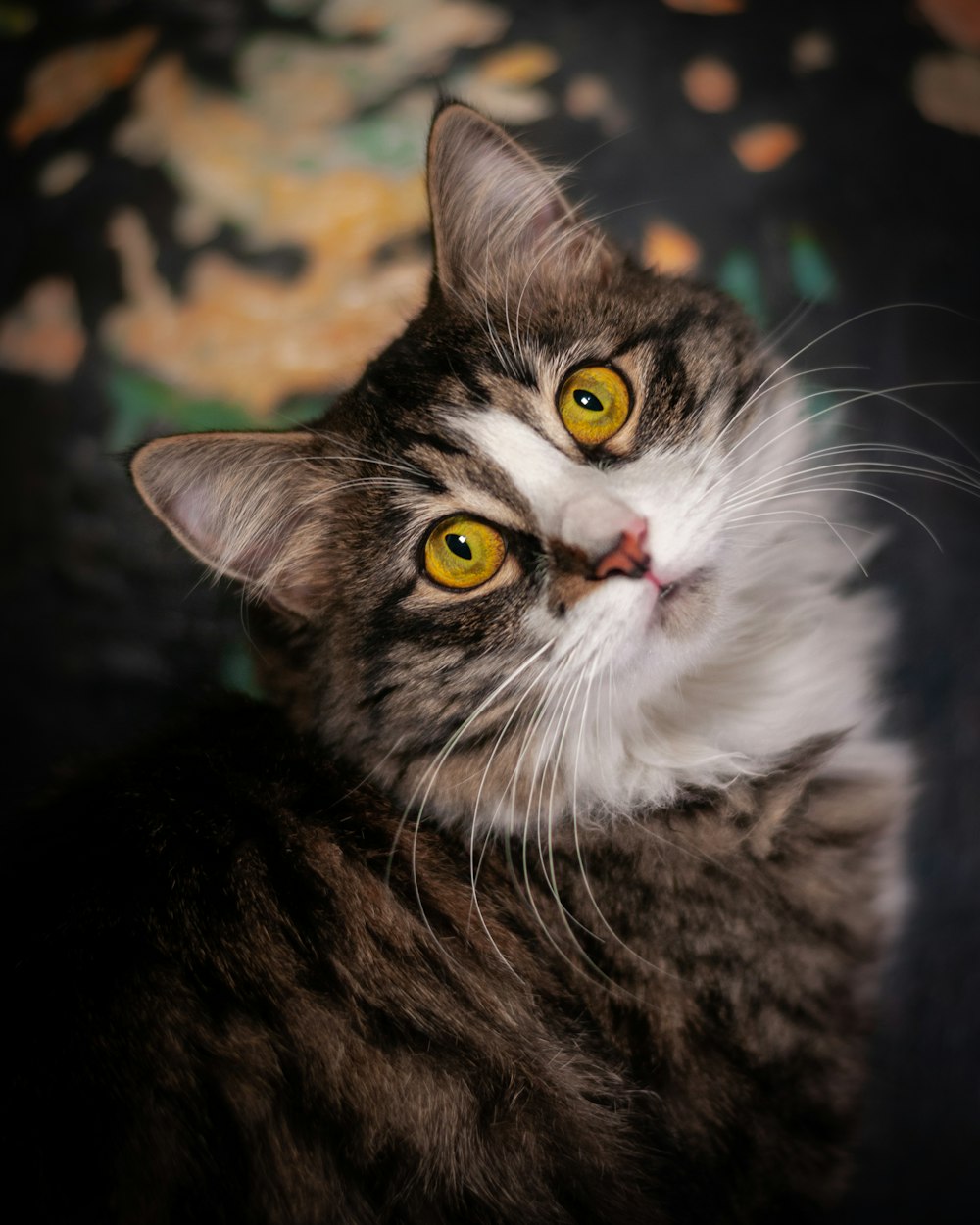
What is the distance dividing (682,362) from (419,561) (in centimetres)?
39

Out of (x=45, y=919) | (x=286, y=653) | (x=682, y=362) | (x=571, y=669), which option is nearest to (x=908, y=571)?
(x=682, y=362)

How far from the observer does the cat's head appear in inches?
35.9

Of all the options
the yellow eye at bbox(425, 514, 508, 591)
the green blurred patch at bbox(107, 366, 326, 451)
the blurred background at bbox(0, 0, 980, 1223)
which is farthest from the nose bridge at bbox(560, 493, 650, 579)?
the green blurred patch at bbox(107, 366, 326, 451)

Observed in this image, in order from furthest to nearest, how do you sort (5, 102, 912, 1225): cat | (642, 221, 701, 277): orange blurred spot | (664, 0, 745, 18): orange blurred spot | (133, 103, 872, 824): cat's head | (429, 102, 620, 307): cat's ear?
(642, 221, 701, 277): orange blurred spot → (664, 0, 745, 18): orange blurred spot → (429, 102, 620, 307): cat's ear → (133, 103, 872, 824): cat's head → (5, 102, 912, 1225): cat

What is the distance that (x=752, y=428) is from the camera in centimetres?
102

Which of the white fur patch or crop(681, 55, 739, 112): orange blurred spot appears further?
crop(681, 55, 739, 112): orange blurred spot

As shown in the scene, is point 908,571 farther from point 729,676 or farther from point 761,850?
point 761,850

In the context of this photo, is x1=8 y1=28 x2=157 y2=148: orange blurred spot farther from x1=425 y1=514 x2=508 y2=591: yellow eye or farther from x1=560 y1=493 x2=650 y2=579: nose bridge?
x1=560 y1=493 x2=650 y2=579: nose bridge

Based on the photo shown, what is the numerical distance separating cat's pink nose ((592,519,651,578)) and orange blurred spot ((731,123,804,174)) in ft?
2.56

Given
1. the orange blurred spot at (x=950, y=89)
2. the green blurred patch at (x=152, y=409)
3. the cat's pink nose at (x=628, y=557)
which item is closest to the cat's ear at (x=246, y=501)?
the green blurred patch at (x=152, y=409)

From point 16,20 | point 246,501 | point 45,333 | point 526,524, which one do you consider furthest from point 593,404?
point 16,20

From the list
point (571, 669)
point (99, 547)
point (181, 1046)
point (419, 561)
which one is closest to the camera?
point (181, 1046)

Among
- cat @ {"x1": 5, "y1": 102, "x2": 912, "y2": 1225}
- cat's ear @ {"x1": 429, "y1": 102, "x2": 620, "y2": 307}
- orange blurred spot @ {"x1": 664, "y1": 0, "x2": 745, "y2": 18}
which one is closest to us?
cat @ {"x1": 5, "y1": 102, "x2": 912, "y2": 1225}

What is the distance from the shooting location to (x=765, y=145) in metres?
1.31
